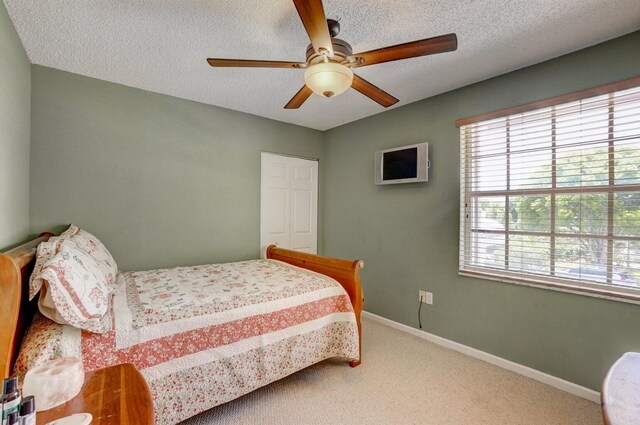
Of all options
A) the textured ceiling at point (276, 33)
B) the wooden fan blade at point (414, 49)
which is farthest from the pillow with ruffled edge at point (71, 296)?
the wooden fan blade at point (414, 49)

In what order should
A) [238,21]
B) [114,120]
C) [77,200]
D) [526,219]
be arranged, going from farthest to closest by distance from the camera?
[114,120] → [77,200] → [526,219] → [238,21]

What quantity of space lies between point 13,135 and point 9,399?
1940 millimetres

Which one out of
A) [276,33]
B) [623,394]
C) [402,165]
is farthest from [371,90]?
[623,394]

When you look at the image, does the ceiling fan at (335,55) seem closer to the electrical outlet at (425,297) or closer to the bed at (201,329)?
the bed at (201,329)

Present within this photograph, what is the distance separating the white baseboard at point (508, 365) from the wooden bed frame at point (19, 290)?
923 millimetres

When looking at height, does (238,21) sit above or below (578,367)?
above

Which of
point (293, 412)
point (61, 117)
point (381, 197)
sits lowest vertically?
point (293, 412)

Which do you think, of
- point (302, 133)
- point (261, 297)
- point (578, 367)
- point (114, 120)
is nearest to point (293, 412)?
point (261, 297)

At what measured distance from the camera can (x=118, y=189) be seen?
2654 mm

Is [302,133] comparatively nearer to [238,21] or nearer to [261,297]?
[238,21]

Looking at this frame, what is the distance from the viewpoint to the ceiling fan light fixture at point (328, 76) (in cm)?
149

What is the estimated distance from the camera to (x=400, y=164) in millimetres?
3109

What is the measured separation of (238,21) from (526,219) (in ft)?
8.48

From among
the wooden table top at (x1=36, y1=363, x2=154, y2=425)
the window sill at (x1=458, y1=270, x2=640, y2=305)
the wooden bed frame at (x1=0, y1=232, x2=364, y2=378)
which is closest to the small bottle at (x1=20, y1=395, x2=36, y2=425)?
the wooden table top at (x1=36, y1=363, x2=154, y2=425)
